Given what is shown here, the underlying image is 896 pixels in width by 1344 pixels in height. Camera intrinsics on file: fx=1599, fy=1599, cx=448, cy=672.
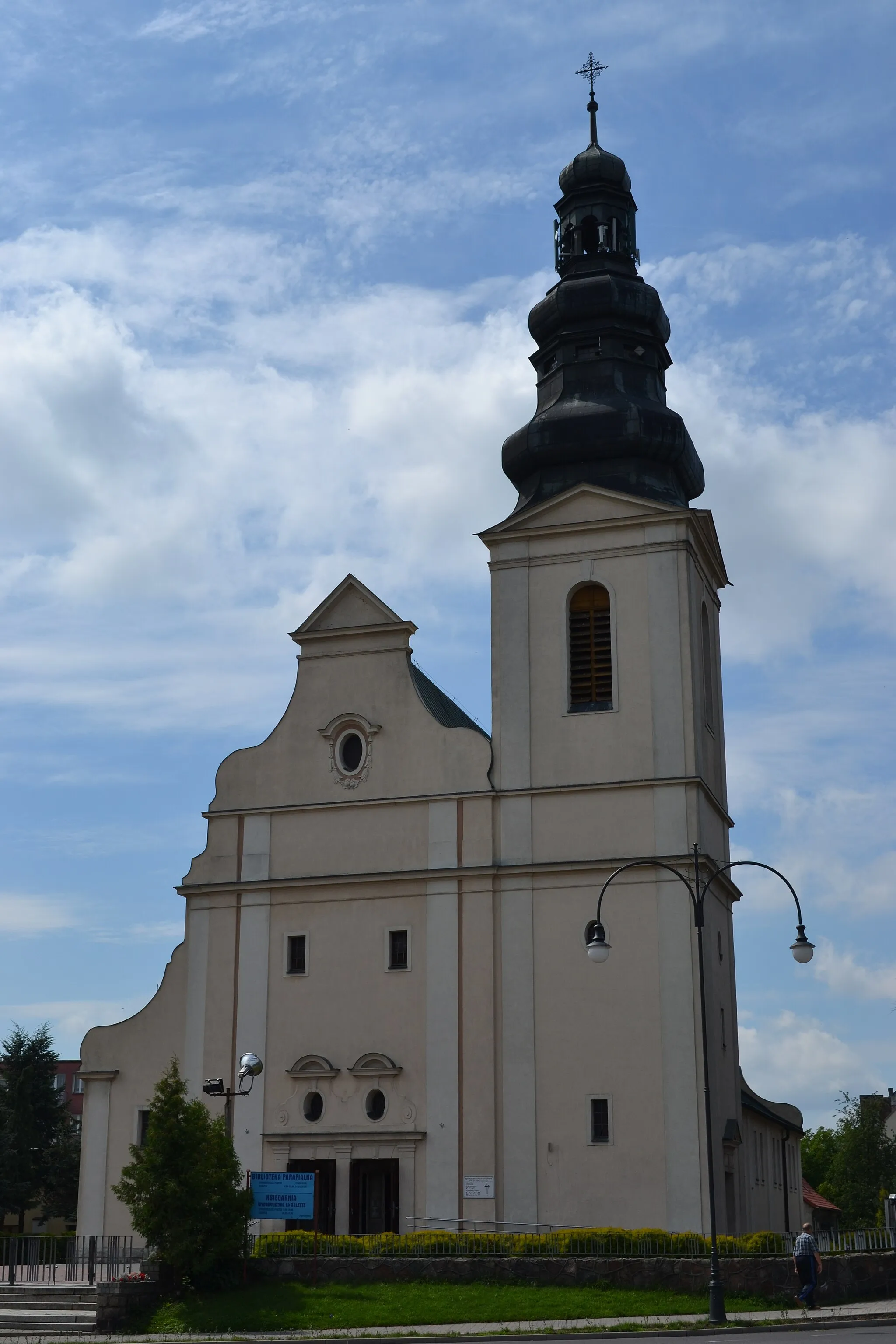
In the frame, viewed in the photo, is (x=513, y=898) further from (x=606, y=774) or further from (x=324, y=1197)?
(x=324, y=1197)

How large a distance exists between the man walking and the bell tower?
5249 millimetres

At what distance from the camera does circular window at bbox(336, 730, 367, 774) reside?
3484 centimetres

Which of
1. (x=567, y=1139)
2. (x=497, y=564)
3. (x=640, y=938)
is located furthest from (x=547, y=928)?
(x=497, y=564)

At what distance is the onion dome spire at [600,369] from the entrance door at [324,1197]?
14730 mm

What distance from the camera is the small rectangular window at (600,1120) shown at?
30750 millimetres

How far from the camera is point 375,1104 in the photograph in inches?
1278

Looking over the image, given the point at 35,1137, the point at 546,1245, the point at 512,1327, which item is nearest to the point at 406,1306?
the point at 512,1327

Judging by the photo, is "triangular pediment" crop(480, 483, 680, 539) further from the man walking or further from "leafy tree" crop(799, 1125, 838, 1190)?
"leafy tree" crop(799, 1125, 838, 1190)

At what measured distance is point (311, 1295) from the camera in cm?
2533

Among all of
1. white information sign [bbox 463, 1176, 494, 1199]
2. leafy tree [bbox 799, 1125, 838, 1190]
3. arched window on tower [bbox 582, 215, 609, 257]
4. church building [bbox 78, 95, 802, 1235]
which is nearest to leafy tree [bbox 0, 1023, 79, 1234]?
church building [bbox 78, 95, 802, 1235]

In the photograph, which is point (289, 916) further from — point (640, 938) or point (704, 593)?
point (704, 593)

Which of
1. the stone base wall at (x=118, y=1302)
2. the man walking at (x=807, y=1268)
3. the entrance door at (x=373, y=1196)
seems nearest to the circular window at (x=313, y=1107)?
the entrance door at (x=373, y=1196)

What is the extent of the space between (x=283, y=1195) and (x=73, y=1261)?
4973mm

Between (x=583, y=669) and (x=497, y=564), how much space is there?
3156mm
